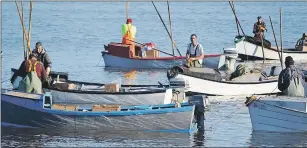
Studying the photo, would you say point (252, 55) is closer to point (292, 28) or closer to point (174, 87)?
point (174, 87)

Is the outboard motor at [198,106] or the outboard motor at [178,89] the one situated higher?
the outboard motor at [178,89]

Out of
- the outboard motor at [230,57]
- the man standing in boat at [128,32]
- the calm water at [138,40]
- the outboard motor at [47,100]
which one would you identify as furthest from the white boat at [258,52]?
the outboard motor at [47,100]

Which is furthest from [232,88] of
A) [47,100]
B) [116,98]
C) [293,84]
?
[47,100]

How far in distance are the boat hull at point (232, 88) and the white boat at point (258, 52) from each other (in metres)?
8.20

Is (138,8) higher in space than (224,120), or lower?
higher

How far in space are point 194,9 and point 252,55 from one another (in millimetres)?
33703

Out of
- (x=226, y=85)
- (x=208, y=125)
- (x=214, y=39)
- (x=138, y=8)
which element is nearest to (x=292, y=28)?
(x=214, y=39)

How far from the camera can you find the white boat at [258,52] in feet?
101

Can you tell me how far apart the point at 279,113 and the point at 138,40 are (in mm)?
22281

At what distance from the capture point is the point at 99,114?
17.9 metres

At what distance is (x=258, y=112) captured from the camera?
18.0 meters

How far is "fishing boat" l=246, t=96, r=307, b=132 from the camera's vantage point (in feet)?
57.9

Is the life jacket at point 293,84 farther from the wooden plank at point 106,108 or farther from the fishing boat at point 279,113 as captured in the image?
the wooden plank at point 106,108

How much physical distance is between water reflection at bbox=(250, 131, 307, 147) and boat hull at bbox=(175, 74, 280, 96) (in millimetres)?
4057
